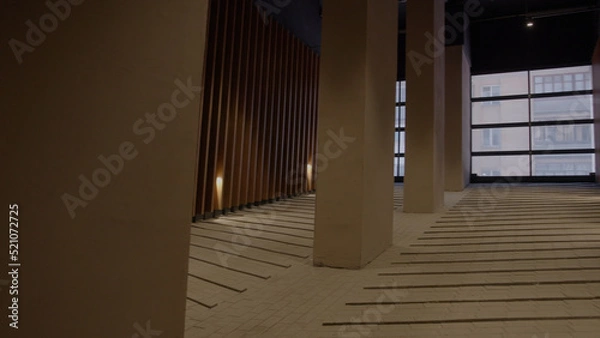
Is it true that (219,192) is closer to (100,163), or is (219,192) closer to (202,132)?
(202,132)

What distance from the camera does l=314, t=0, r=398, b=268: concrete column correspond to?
318 cm

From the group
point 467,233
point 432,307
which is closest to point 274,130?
point 467,233

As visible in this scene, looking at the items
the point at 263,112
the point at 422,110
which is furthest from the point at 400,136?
the point at 422,110

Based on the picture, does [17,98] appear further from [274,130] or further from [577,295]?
[274,130]

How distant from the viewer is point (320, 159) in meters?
3.29

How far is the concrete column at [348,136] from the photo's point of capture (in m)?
3.18

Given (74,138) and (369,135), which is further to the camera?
(369,135)

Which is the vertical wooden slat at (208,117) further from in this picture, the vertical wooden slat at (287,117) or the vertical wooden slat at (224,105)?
the vertical wooden slat at (287,117)

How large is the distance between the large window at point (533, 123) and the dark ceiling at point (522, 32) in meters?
0.41

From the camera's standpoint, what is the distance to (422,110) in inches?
244

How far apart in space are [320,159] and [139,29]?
2160mm

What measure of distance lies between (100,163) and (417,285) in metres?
2.13

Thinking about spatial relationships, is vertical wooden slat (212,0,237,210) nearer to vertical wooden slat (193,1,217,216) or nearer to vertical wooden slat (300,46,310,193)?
vertical wooden slat (193,1,217,216)

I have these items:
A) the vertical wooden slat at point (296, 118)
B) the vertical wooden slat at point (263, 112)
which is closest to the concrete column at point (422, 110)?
the vertical wooden slat at point (263, 112)
